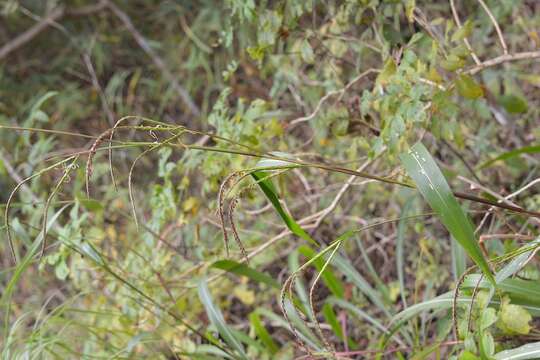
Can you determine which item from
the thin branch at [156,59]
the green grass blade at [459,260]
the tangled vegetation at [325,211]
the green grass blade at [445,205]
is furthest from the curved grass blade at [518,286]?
the thin branch at [156,59]

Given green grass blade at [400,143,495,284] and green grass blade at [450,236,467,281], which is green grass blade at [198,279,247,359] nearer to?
green grass blade at [450,236,467,281]

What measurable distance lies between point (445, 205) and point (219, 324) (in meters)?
0.71

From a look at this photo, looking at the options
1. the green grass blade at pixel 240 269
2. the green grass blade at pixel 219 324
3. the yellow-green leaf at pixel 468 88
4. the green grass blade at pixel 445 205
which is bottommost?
the green grass blade at pixel 219 324

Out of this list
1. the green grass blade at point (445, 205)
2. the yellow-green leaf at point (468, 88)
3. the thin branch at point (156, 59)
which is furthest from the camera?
the thin branch at point (156, 59)

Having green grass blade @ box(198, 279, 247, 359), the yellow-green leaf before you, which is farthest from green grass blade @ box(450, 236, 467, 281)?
green grass blade @ box(198, 279, 247, 359)

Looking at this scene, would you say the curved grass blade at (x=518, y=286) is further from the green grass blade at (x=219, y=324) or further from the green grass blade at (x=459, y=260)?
the green grass blade at (x=219, y=324)

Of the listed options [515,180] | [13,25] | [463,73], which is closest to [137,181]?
[13,25]

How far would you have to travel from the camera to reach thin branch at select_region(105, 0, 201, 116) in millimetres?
3485

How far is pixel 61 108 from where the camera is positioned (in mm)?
3646

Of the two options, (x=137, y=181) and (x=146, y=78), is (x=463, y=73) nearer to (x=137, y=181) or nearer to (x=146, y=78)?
(x=137, y=181)

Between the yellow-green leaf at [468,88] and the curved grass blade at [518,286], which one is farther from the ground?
the yellow-green leaf at [468,88]

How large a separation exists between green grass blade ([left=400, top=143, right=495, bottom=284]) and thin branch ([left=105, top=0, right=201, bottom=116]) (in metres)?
2.40

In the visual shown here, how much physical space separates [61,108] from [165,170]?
6.68 ft

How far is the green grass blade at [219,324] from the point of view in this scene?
1590mm
